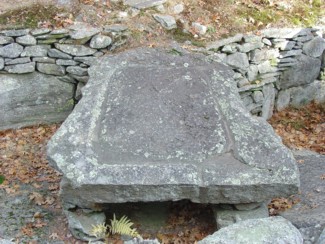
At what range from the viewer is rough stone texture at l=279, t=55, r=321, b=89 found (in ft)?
28.9

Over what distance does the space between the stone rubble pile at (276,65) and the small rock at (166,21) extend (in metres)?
0.64

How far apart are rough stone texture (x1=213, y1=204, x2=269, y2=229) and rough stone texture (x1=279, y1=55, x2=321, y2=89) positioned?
3.69 metres

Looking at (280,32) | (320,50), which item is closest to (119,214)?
(280,32)

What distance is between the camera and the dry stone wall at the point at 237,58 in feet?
24.1

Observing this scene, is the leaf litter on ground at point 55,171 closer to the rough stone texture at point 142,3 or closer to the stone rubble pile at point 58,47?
the stone rubble pile at point 58,47

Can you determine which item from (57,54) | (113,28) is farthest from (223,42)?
(57,54)

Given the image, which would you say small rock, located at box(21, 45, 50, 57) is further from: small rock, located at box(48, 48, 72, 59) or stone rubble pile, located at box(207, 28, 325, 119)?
stone rubble pile, located at box(207, 28, 325, 119)

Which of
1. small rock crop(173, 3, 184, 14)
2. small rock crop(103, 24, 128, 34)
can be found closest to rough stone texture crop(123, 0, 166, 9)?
small rock crop(173, 3, 184, 14)

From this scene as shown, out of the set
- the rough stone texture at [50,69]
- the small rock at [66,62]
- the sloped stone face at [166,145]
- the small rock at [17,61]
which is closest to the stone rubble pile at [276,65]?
the sloped stone face at [166,145]

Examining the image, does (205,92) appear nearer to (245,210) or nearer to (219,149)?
(219,149)

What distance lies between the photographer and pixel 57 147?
5.41 meters

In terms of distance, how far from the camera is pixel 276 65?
8539 millimetres

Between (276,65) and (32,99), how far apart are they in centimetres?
393

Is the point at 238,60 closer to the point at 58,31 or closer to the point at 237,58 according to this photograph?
the point at 237,58
